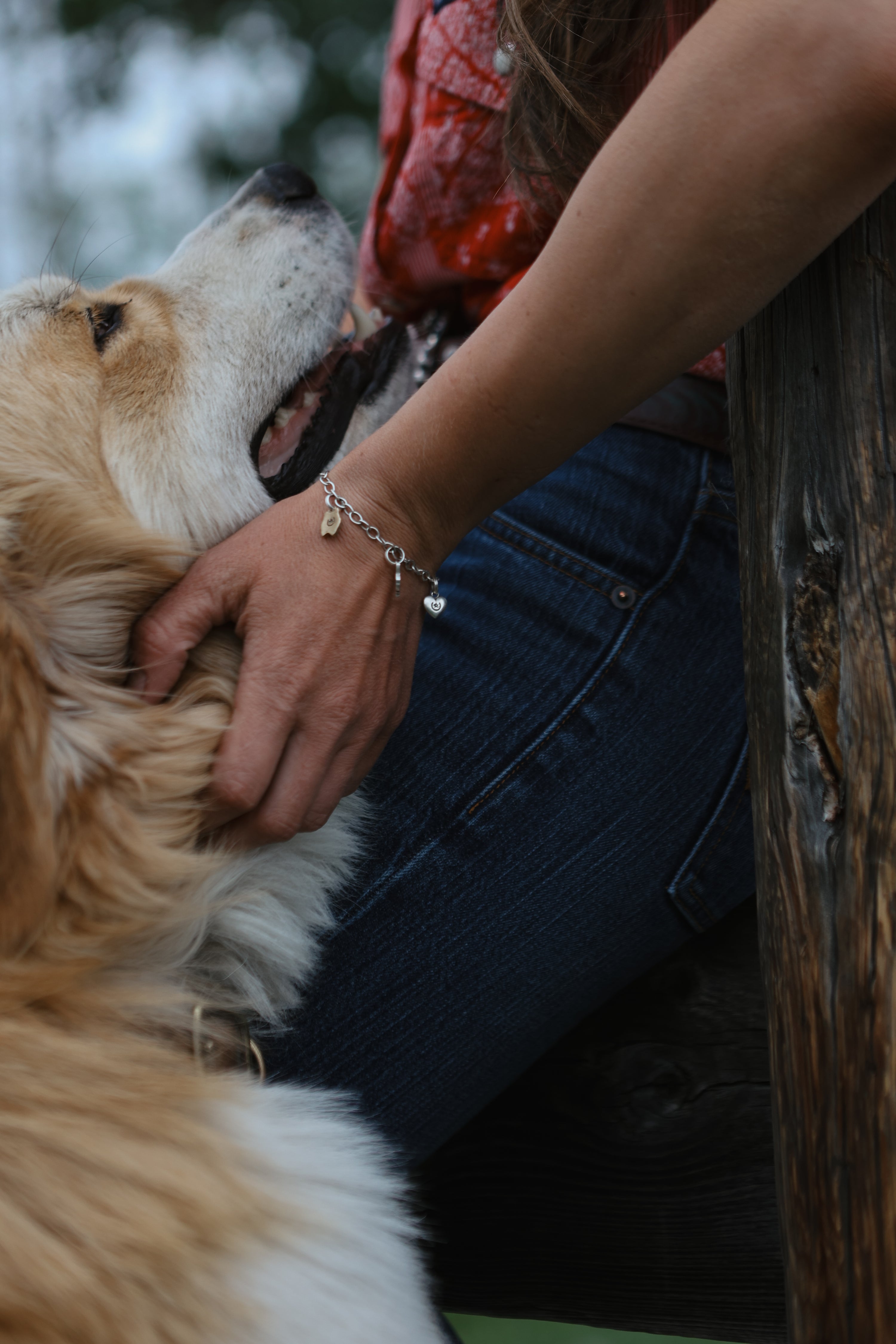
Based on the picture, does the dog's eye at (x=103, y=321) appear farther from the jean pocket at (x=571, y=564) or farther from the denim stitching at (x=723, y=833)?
the denim stitching at (x=723, y=833)

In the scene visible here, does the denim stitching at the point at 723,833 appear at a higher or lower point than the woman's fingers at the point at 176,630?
lower

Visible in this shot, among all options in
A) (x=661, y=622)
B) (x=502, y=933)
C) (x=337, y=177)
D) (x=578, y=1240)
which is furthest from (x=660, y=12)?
(x=337, y=177)

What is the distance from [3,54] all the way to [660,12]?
10.6m

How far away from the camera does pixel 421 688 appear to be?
4.08 feet

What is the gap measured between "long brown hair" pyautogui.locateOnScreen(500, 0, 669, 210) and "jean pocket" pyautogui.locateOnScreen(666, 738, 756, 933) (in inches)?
30.6

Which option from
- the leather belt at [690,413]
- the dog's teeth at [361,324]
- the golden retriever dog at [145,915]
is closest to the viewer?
the golden retriever dog at [145,915]

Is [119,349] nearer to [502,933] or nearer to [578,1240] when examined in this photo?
[502,933]

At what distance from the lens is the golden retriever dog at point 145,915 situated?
0.84m

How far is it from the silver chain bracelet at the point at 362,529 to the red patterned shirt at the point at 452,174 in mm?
450

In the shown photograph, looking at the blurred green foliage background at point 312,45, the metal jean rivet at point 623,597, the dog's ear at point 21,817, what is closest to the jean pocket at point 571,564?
the metal jean rivet at point 623,597

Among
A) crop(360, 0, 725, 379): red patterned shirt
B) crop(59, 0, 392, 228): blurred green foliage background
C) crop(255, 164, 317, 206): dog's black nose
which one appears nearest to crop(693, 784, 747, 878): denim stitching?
crop(360, 0, 725, 379): red patterned shirt

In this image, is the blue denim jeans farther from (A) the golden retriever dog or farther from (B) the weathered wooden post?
(B) the weathered wooden post

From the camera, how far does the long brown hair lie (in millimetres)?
990

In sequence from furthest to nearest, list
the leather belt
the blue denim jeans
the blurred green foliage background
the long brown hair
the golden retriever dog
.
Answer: the blurred green foliage background, the leather belt, the blue denim jeans, the long brown hair, the golden retriever dog
